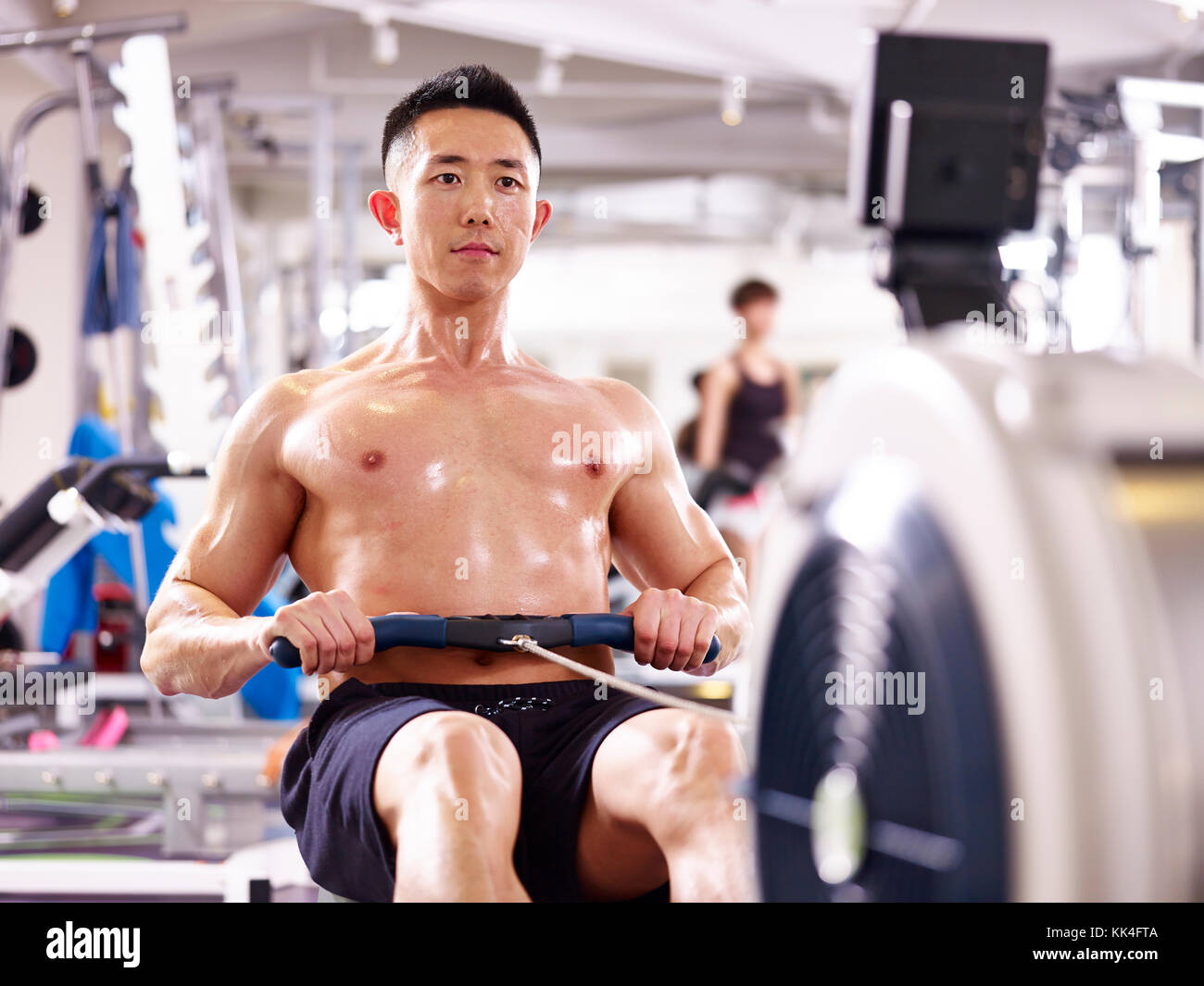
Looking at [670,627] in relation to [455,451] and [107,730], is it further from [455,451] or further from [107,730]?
[107,730]

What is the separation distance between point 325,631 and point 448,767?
5.9 inches

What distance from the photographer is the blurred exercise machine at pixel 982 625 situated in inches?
22.8

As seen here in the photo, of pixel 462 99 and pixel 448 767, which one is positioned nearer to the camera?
pixel 448 767

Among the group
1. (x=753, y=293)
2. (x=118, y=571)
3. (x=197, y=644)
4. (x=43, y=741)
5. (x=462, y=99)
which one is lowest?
(x=43, y=741)

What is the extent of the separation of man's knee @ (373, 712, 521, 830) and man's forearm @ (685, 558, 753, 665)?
317 millimetres

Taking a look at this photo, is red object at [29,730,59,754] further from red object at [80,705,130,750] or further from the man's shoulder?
the man's shoulder

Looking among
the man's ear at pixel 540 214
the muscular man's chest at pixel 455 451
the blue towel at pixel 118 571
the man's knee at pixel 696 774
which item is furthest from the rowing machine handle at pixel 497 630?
the blue towel at pixel 118 571

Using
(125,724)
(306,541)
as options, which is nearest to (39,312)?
(125,724)

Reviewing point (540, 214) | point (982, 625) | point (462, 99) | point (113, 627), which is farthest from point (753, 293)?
point (982, 625)

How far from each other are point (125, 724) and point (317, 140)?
2.28 m

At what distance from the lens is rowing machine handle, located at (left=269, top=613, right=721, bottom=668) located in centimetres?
110

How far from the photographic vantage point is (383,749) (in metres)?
1.10

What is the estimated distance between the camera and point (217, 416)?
4160 mm
